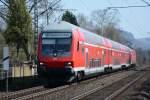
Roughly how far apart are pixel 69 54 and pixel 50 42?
53.7 inches

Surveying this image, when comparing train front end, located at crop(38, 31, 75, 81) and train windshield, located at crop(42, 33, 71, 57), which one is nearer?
train front end, located at crop(38, 31, 75, 81)

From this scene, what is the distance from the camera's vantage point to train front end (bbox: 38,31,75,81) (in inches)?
1048

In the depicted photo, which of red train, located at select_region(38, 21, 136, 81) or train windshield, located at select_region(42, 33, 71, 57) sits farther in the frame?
train windshield, located at select_region(42, 33, 71, 57)

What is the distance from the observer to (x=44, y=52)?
27000mm

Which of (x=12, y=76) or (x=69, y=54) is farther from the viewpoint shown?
(x=12, y=76)

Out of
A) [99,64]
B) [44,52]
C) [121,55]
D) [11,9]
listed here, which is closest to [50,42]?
[44,52]

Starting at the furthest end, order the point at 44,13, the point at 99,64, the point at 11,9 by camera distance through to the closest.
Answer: the point at 44,13, the point at 11,9, the point at 99,64

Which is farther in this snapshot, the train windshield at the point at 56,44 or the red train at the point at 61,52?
the train windshield at the point at 56,44

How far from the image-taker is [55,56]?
87.8ft

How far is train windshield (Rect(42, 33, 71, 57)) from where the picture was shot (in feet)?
88.3

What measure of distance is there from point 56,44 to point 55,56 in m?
0.77

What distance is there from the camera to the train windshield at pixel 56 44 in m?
26.9

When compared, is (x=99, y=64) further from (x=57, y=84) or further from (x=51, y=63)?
(x=51, y=63)

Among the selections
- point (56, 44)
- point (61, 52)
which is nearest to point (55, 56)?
point (61, 52)
